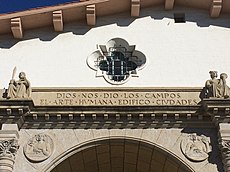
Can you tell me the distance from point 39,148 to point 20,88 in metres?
2.06

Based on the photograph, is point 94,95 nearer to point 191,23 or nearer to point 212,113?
point 212,113

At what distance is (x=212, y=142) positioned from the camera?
14438mm

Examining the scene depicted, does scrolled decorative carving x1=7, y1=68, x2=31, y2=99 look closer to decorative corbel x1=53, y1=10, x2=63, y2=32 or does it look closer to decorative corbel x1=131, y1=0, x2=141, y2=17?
decorative corbel x1=53, y1=10, x2=63, y2=32

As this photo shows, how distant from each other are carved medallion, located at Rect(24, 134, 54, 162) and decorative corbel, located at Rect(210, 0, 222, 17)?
7928 millimetres

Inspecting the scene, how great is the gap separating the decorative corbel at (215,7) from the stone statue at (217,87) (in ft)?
11.4

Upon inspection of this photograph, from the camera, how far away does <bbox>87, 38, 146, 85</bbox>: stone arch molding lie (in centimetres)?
1648

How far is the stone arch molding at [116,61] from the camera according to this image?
16.5m

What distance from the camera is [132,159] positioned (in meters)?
15.8

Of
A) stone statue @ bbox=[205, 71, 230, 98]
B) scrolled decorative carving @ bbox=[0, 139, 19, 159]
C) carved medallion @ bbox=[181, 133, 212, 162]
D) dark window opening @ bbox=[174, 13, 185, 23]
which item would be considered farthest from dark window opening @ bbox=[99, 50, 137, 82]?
scrolled decorative carving @ bbox=[0, 139, 19, 159]

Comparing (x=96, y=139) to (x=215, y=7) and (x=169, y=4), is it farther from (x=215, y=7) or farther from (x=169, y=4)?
(x=215, y=7)

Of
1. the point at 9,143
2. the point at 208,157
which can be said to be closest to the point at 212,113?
the point at 208,157

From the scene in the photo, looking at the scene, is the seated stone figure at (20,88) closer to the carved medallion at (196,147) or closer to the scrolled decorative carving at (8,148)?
the scrolled decorative carving at (8,148)

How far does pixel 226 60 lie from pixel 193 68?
1.25 m

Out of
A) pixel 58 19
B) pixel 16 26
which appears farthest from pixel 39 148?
pixel 58 19
